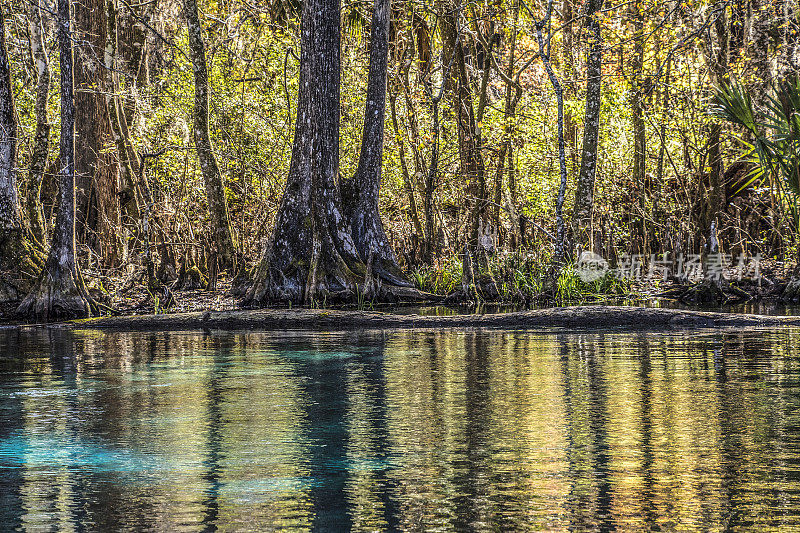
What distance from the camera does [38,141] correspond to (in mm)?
18438

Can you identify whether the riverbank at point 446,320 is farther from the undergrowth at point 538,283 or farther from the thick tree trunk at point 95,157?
the thick tree trunk at point 95,157

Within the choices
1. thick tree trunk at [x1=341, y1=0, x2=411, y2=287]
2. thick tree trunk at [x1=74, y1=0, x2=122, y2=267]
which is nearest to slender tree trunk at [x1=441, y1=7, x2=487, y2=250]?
thick tree trunk at [x1=341, y1=0, x2=411, y2=287]

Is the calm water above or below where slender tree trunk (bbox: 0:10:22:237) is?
below

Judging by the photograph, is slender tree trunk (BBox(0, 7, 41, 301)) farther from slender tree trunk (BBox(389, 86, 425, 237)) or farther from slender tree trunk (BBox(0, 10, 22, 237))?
slender tree trunk (BBox(389, 86, 425, 237))

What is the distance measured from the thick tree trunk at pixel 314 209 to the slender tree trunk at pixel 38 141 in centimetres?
391

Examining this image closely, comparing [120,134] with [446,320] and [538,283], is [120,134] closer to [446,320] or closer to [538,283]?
[538,283]

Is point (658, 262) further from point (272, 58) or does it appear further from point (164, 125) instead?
point (164, 125)

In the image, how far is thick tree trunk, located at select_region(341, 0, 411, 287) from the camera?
1781 centimetres

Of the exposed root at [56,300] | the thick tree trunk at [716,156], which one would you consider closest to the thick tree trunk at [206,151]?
the exposed root at [56,300]

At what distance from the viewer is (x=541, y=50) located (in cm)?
1725

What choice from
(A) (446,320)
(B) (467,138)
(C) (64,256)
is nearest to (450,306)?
(A) (446,320)

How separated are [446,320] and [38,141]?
31.6 feet

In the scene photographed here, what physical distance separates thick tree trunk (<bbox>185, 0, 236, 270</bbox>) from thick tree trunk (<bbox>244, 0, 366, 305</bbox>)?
296 cm

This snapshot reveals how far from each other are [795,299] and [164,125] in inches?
580
